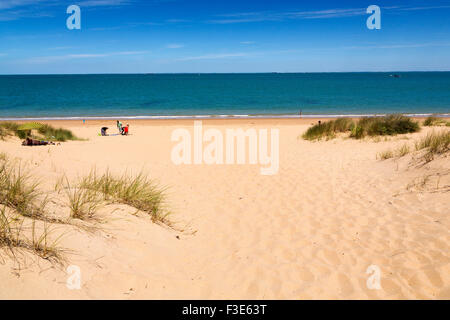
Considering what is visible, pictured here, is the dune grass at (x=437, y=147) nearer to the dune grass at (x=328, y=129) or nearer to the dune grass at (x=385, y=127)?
the dune grass at (x=385, y=127)

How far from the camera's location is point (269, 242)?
480 cm

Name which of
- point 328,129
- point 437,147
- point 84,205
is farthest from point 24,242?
point 328,129

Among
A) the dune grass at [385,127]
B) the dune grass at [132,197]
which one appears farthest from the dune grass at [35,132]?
the dune grass at [385,127]

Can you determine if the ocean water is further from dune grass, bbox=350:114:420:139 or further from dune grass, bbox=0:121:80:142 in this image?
dune grass, bbox=350:114:420:139

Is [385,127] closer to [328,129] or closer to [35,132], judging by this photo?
[328,129]

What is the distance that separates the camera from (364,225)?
5.23m

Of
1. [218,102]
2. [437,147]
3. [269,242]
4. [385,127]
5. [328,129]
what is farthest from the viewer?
[218,102]

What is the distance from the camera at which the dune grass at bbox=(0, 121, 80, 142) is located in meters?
12.4

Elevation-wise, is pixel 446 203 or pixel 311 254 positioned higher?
pixel 446 203

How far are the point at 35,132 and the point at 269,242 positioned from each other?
42.6 ft

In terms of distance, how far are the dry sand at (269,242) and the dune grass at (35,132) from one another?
541 cm
